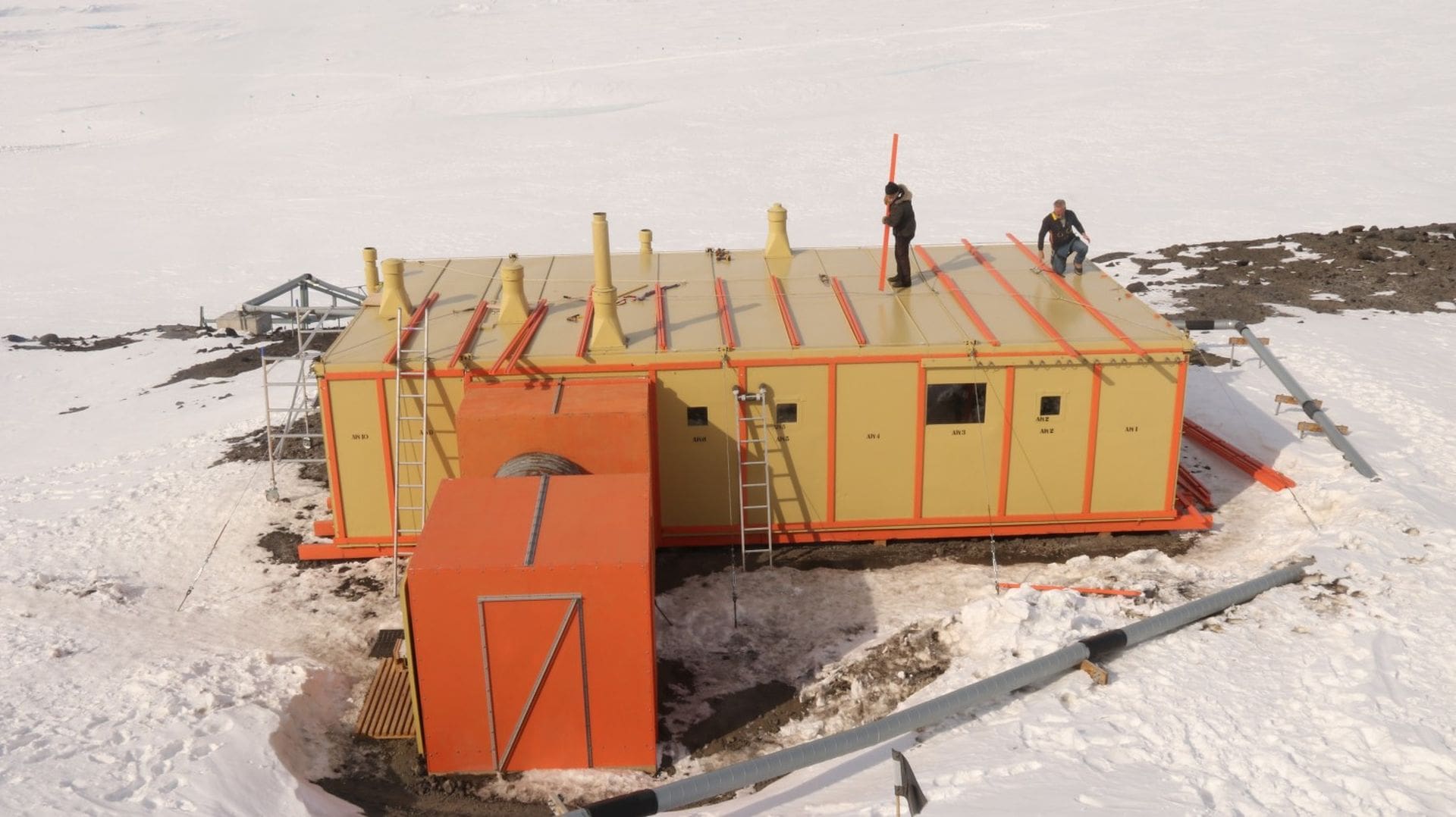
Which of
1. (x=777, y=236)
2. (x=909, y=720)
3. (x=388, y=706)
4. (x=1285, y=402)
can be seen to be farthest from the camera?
(x=1285, y=402)

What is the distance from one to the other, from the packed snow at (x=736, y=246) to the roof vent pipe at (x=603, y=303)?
11.3 feet

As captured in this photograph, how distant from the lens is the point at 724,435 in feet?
52.3

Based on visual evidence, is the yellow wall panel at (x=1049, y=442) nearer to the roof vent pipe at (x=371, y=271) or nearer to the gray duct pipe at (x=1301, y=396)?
the gray duct pipe at (x=1301, y=396)

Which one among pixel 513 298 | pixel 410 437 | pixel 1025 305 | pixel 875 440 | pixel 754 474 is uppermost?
pixel 513 298

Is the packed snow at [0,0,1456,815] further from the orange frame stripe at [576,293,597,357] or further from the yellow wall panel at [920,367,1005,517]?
the orange frame stripe at [576,293,597,357]

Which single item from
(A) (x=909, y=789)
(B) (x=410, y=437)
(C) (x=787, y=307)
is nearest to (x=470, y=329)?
(B) (x=410, y=437)

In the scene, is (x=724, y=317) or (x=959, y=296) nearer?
(x=724, y=317)

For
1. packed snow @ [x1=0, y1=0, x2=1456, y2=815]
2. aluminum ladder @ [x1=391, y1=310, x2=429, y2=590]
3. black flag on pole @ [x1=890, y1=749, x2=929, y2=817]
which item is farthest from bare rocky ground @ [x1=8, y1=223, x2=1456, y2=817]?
black flag on pole @ [x1=890, y1=749, x2=929, y2=817]

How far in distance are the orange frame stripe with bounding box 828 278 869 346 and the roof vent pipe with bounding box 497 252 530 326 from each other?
4.57m

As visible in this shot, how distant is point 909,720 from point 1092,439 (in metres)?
6.21

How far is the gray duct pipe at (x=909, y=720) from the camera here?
10.3 meters

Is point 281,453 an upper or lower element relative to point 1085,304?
lower

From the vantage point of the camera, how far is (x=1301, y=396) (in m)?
19.1

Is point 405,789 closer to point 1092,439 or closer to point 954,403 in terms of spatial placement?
point 954,403
